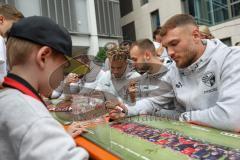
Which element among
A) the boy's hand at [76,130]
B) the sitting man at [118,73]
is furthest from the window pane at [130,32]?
the boy's hand at [76,130]

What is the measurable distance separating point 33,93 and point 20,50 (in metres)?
0.16

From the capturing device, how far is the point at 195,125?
6.03ft

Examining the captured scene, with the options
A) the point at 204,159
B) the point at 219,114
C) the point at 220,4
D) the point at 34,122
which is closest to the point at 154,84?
the point at 219,114

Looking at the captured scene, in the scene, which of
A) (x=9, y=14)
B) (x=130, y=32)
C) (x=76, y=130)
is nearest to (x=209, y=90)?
(x=76, y=130)

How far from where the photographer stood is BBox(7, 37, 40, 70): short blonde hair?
127 cm

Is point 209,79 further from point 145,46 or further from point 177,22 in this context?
point 145,46

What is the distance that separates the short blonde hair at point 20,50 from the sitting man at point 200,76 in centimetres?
104

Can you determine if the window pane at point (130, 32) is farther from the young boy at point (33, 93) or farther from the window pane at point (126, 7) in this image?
the young boy at point (33, 93)

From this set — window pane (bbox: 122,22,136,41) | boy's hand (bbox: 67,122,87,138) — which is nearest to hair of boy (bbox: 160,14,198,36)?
boy's hand (bbox: 67,122,87,138)

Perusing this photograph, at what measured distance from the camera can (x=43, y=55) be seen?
1271 millimetres

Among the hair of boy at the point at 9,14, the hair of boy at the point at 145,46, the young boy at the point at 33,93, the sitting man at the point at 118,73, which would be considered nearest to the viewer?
the young boy at the point at 33,93

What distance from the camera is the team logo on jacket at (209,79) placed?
7.21ft

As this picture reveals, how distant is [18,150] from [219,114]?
1.14 meters

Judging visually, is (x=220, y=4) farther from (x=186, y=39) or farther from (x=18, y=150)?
(x=18, y=150)
